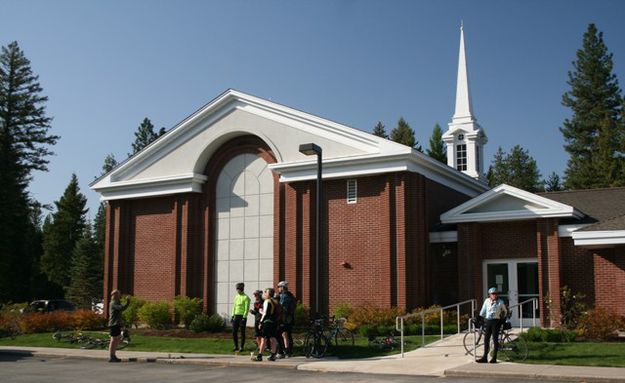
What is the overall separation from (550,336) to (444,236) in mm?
7154

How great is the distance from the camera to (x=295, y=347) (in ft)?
66.8

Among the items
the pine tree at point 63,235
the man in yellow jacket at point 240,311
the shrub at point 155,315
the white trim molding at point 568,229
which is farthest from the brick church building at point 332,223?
the pine tree at point 63,235

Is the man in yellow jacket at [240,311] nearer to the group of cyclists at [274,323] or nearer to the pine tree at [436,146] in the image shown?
the group of cyclists at [274,323]

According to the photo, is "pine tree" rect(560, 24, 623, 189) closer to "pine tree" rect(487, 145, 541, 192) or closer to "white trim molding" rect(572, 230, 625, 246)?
"pine tree" rect(487, 145, 541, 192)

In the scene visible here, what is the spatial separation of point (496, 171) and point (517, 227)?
46.0 metres

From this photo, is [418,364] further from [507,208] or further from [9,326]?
[9,326]

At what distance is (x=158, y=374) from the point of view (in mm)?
16531

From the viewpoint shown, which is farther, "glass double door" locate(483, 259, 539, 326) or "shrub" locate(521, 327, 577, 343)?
"glass double door" locate(483, 259, 539, 326)

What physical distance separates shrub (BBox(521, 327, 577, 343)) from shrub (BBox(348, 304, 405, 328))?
4836 millimetres

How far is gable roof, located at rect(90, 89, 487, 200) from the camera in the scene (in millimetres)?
26094

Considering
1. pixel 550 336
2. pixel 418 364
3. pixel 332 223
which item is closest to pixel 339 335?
pixel 418 364

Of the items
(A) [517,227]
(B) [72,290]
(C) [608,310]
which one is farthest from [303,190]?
(B) [72,290]

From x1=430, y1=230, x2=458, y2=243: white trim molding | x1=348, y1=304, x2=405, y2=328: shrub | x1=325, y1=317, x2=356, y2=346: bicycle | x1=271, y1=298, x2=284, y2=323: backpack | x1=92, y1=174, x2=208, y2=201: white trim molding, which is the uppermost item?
x1=92, y1=174, x2=208, y2=201: white trim molding

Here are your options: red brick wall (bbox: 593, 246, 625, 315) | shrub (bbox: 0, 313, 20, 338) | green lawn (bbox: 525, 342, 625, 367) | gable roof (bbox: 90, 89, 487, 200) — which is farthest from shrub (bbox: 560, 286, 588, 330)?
shrub (bbox: 0, 313, 20, 338)
